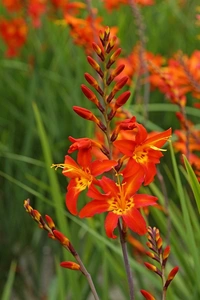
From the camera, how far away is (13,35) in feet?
11.4

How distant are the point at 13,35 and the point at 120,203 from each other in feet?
8.72

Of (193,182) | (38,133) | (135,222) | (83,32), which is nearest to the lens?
(135,222)

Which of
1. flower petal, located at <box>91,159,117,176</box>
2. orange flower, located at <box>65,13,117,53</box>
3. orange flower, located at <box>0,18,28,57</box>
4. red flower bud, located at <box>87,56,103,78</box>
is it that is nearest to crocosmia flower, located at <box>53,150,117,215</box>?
flower petal, located at <box>91,159,117,176</box>

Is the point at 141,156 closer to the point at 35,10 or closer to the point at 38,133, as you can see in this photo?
the point at 38,133

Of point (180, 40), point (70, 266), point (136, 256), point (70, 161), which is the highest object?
point (180, 40)

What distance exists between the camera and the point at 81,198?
2207 mm

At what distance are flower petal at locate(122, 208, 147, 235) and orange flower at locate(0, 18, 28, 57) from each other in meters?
2.65

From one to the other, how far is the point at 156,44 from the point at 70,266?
2.65m

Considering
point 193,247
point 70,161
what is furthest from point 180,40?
point 70,161

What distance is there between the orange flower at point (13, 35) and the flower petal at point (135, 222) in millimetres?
2646

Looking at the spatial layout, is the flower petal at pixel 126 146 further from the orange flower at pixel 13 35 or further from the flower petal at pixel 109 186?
the orange flower at pixel 13 35

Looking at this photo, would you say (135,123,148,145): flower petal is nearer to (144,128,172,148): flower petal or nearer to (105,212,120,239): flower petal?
(144,128,172,148): flower petal

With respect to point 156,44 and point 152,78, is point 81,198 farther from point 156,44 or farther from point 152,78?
point 156,44

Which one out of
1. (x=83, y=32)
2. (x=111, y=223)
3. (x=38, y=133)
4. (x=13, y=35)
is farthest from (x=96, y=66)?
(x=13, y=35)
